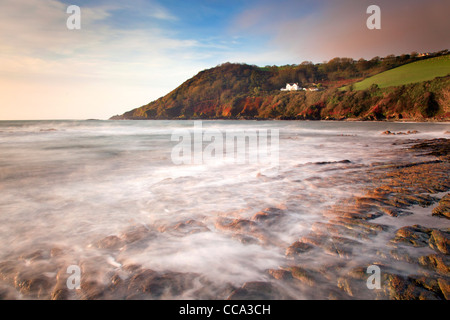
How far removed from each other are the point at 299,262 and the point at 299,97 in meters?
91.8

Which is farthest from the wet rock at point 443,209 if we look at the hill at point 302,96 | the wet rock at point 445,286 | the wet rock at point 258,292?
the hill at point 302,96

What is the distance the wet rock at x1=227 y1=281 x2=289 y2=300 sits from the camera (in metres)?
2.02

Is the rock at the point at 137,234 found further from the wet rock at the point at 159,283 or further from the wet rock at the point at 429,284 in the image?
the wet rock at the point at 429,284

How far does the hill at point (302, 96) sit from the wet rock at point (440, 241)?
181 feet

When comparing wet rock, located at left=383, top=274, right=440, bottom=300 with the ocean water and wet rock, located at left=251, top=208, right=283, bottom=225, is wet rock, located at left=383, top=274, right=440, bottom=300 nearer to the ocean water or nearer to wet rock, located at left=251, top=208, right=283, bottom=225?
the ocean water

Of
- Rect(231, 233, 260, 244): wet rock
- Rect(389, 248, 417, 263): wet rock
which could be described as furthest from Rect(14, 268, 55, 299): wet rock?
Rect(389, 248, 417, 263): wet rock

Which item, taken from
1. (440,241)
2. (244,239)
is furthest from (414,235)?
(244,239)

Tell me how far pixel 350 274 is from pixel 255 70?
14685 centimetres

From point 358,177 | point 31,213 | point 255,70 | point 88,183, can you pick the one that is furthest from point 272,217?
point 255,70

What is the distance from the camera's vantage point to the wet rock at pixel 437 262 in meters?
2.14

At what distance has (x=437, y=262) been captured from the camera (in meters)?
2.23

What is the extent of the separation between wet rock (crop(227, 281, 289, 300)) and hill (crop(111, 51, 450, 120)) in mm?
57178
